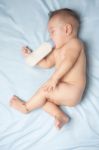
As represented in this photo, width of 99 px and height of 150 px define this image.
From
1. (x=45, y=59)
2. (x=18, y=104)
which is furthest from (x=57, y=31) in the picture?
(x=18, y=104)

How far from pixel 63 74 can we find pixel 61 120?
19 centimetres

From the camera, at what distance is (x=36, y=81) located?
4.95 ft

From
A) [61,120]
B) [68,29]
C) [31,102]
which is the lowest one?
[61,120]

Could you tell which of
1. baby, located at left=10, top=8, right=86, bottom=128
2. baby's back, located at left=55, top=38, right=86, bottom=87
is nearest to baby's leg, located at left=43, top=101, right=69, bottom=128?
baby, located at left=10, top=8, right=86, bottom=128

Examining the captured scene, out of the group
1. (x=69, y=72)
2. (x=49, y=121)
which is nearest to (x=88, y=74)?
(x=69, y=72)

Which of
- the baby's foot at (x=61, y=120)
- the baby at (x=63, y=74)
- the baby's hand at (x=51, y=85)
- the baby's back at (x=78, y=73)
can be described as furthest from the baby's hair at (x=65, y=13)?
the baby's foot at (x=61, y=120)

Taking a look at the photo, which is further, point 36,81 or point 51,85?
point 36,81

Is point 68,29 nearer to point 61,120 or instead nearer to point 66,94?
point 66,94

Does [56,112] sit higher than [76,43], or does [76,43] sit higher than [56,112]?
[76,43]

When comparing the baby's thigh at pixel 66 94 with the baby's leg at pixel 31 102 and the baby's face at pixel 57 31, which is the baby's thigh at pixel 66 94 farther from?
the baby's face at pixel 57 31

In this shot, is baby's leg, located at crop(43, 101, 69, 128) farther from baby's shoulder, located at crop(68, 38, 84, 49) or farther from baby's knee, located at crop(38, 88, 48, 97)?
baby's shoulder, located at crop(68, 38, 84, 49)

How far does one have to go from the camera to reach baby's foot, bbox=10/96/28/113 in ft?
4.79

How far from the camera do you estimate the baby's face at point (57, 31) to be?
1.47 m

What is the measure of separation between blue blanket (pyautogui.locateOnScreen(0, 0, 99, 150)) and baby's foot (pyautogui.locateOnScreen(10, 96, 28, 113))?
0.02 m
